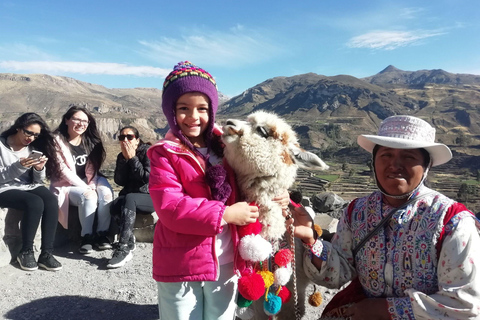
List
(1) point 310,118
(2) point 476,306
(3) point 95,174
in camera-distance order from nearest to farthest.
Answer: (2) point 476,306 → (3) point 95,174 → (1) point 310,118

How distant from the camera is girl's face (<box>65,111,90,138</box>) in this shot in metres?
4.99

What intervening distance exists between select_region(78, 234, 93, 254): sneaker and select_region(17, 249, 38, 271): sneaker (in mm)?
665

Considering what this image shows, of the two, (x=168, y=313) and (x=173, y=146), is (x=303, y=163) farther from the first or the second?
(x=168, y=313)

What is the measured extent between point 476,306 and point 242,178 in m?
1.38

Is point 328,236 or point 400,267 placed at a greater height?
point 400,267

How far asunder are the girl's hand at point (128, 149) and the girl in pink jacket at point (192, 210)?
298 centimetres

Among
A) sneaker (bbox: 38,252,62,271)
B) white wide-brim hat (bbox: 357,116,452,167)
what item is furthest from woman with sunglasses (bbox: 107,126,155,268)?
white wide-brim hat (bbox: 357,116,452,167)

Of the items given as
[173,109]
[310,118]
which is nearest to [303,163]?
[173,109]

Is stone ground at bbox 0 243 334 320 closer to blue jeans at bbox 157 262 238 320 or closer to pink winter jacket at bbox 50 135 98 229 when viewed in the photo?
pink winter jacket at bbox 50 135 98 229

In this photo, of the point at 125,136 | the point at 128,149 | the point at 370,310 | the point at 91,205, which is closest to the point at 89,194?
the point at 91,205

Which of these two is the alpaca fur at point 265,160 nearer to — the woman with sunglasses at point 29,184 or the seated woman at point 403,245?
the seated woman at point 403,245

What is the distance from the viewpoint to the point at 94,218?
4.99 metres

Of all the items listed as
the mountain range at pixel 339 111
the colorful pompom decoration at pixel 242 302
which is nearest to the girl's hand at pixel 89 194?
the colorful pompom decoration at pixel 242 302

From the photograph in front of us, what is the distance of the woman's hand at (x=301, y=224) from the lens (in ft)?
6.93
